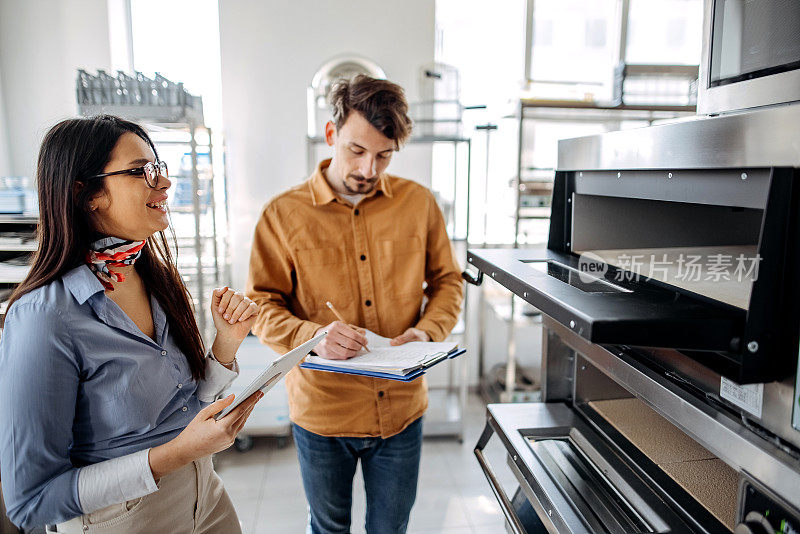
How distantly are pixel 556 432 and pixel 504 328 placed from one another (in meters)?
2.59

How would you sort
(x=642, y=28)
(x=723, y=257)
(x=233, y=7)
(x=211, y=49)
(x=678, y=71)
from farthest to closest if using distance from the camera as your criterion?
(x=642, y=28)
(x=211, y=49)
(x=233, y=7)
(x=678, y=71)
(x=723, y=257)

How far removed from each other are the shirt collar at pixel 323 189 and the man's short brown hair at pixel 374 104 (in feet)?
0.45

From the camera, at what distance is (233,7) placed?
283 cm

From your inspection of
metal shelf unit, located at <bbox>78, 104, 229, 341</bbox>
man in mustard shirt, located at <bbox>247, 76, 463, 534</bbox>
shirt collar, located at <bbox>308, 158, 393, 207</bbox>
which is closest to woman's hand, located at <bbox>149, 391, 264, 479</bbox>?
man in mustard shirt, located at <bbox>247, 76, 463, 534</bbox>

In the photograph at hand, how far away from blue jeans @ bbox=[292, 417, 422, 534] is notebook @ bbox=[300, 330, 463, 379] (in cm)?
28

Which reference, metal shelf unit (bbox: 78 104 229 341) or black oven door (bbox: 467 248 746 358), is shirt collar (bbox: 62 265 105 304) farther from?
metal shelf unit (bbox: 78 104 229 341)

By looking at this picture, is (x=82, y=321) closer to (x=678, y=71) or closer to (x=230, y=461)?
(x=230, y=461)

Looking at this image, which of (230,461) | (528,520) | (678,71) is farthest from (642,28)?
(230,461)

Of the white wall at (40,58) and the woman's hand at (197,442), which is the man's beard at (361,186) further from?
the white wall at (40,58)

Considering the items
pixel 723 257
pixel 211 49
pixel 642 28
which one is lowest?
pixel 723 257

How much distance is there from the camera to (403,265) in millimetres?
1414

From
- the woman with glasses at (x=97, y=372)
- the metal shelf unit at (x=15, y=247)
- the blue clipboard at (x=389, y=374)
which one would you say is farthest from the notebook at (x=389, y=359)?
the metal shelf unit at (x=15, y=247)

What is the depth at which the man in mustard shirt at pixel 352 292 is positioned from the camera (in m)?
1.32

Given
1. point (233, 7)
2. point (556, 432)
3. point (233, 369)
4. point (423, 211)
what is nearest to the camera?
point (556, 432)
